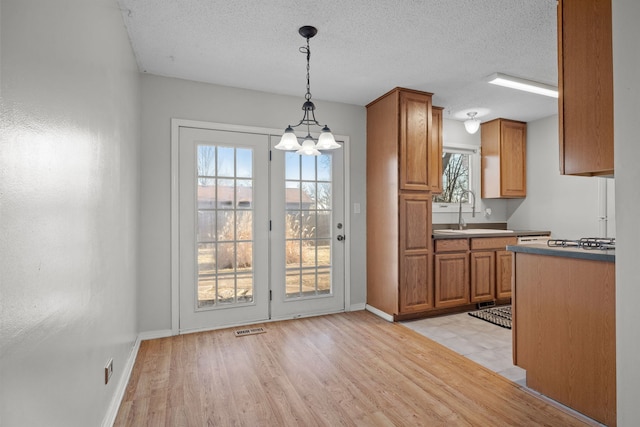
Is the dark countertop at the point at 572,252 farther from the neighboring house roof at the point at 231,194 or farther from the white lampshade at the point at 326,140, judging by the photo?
the neighboring house roof at the point at 231,194

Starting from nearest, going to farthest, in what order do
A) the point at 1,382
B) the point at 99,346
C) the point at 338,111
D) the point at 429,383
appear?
the point at 1,382, the point at 99,346, the point at 429,383, the point at 338,111

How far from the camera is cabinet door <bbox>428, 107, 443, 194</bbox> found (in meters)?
4.09

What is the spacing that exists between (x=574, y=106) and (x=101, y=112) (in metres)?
2.51

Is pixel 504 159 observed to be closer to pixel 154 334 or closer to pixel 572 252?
pixel 572 252

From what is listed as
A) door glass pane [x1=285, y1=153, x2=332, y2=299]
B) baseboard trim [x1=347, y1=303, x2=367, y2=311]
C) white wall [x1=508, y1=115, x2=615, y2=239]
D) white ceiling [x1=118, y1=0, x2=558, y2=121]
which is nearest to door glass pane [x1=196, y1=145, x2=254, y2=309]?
door glass pane [x1=285, y1=153, x2=332, y2=299]

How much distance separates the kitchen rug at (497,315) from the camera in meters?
3.56

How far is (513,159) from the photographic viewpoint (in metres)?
4.88

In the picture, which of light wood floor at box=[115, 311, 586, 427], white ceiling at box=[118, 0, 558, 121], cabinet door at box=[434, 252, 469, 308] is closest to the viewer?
light wood floor at box=[115, 311, 586, 427]

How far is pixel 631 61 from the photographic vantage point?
1343mm

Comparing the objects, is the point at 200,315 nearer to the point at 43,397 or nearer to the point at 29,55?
the point at 43,397

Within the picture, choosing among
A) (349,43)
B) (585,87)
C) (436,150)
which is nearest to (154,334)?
(349,43)

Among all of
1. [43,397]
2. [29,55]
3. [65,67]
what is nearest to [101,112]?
[65,67]

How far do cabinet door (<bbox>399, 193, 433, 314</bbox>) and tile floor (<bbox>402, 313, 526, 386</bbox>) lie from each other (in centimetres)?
24

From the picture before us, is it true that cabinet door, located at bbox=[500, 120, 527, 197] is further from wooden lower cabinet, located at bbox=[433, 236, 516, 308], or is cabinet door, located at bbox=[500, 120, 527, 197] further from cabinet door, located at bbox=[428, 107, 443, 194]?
cabinet door, located at bbox=[428, 107, 443, 194]
